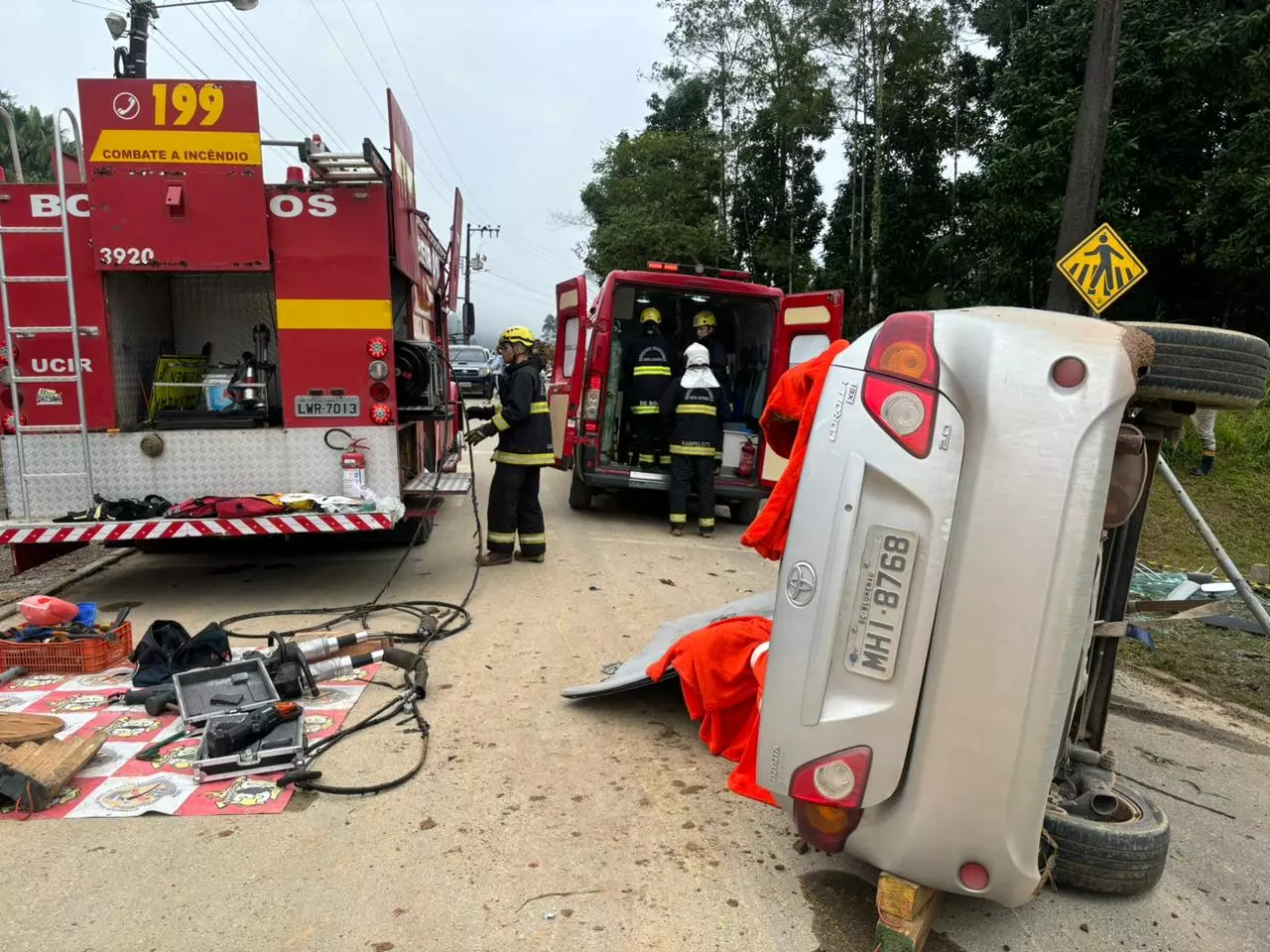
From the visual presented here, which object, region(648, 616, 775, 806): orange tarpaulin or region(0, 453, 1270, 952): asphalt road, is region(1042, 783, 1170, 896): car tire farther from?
region(648, 616, 775, 806): orange tarpaulin

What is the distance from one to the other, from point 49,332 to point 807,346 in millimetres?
5896

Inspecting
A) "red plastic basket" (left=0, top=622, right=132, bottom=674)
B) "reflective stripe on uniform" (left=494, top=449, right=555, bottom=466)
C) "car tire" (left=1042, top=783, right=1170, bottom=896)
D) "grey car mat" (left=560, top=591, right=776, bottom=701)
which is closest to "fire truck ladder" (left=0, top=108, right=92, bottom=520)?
"red plastic basket" (left=0, top=622, right=132, bottom=674)

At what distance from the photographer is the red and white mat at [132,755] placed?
9.51 ft

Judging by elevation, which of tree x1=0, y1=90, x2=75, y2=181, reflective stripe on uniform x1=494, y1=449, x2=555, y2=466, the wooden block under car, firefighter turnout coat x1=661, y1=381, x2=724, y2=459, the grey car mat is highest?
tree x1=0, y1=90, x2=75, y2=181

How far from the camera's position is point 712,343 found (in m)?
9.27

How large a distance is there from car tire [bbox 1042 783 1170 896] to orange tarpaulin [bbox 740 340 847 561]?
3.74 ft

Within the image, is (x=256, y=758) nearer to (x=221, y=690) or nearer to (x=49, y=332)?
(x=221, y=690)

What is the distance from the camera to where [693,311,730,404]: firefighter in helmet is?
27.6ft

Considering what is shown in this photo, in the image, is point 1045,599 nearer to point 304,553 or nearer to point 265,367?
point 265,367

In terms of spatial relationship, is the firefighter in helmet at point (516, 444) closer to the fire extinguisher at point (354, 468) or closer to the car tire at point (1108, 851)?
the fire extinguisher at point (354, 468)

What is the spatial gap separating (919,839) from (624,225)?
1049 inches

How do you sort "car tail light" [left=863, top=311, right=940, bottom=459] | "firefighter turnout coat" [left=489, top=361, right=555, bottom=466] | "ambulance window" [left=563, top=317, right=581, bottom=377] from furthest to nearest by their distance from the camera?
"ambulance window" [left=563, top=317, right=581, bottom=377]
"firefighter turnout coat" [left=489, top=361, right=555, bottom=466]
"car tail light" [left=863, top=311, right=940, bottom=459]

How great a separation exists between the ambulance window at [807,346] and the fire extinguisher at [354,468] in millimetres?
4100

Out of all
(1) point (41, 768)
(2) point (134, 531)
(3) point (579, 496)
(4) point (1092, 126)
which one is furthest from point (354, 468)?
(4) point (1092, 126)
